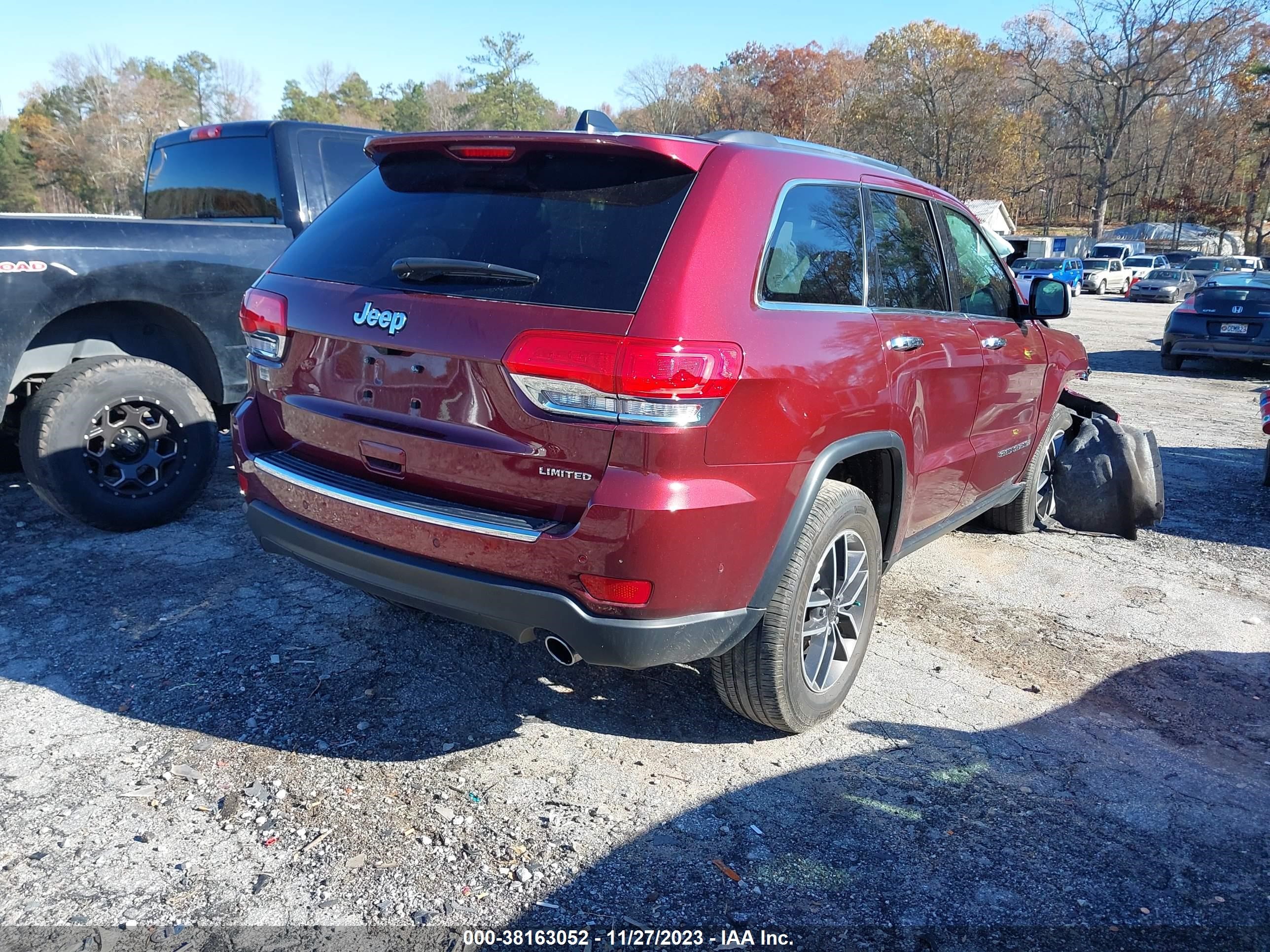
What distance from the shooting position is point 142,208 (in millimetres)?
6691

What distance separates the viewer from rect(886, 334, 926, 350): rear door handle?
3225 millimetres

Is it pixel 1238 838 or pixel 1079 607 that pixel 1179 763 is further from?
pixel 1079 607

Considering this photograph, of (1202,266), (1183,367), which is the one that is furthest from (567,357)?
(1202,266)

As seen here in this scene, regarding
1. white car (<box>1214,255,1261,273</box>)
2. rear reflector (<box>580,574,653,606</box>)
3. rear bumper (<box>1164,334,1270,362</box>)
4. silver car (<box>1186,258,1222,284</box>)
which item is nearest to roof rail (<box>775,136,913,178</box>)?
rear reflector (<box>580,574,653,606</box>)

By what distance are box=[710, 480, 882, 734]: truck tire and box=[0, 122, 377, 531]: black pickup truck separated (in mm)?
3368

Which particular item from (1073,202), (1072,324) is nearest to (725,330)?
(1072,324)

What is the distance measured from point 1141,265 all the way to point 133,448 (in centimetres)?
4386

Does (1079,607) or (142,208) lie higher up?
(142,208)

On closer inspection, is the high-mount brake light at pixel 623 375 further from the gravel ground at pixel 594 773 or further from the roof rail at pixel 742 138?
the gravel ground at pixel 594 773

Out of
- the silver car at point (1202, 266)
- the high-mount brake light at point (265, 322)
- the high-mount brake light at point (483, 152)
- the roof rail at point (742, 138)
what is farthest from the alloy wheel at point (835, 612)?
the silver car at point (1202, 266)

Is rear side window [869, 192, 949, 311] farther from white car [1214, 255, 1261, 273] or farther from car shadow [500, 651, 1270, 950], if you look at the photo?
white car [1214, 255, 1261, 273]

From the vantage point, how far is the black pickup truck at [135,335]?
4.38 m

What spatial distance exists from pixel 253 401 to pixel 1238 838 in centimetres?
345

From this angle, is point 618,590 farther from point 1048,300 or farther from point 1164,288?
point 1164,288
